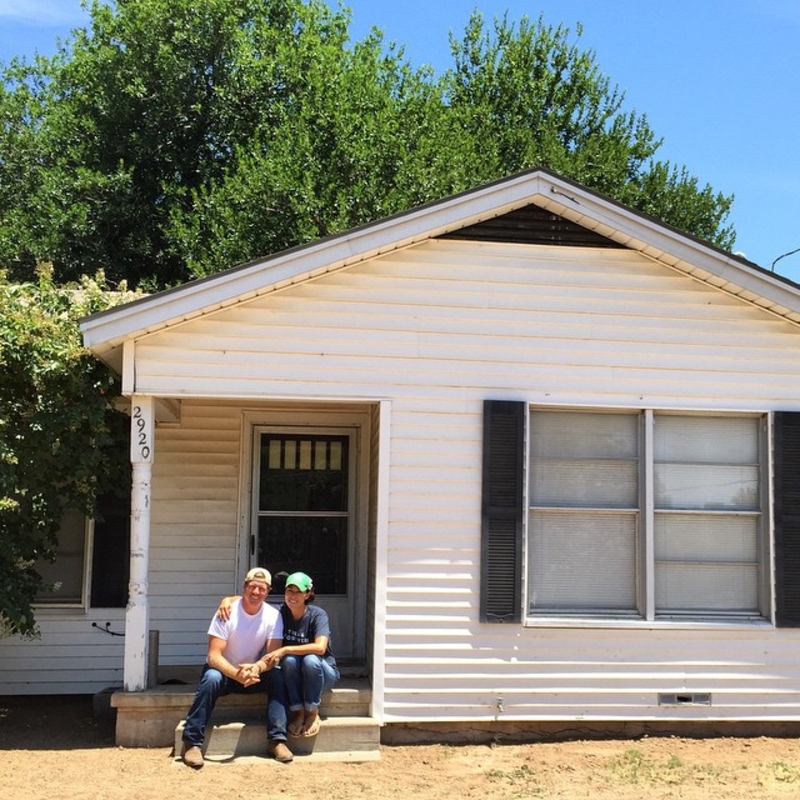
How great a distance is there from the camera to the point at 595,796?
640 cm

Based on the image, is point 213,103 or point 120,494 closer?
point 120,494

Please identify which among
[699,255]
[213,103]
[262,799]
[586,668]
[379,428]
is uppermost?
[213,103]

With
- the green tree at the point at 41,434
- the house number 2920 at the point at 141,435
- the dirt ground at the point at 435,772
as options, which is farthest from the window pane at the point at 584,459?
the green tree at the point at 41,434

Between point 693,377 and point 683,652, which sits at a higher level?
point 693,377

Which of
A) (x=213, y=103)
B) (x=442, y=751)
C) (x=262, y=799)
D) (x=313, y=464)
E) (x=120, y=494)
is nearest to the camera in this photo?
(x=262, y=799)

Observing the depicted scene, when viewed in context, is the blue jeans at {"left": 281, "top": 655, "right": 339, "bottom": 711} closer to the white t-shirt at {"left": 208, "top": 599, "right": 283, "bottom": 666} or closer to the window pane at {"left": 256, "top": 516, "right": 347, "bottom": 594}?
the white t-shirt at {"left": 208, "top": 599, "right": 283, "bottom": 666}

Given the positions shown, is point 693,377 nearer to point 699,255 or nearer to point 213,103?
point 699,255

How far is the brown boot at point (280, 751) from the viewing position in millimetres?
6867

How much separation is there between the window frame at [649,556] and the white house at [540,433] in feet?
0.06

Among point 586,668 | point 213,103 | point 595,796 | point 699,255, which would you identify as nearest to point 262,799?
point 595,796

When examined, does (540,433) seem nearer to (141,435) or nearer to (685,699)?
(685,699)

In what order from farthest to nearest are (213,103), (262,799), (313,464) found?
(213,103) → (313,464) → (262,799)

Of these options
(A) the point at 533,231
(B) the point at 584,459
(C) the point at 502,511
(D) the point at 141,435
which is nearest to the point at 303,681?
(C) the point at 502,511

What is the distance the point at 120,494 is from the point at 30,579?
977 millimetres
